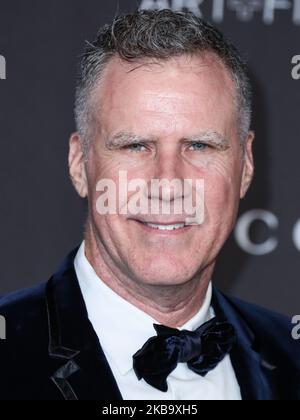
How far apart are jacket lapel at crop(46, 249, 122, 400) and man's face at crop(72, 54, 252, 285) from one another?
13 cm

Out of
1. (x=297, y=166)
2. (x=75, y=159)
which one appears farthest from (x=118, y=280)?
(x=297, y=166)

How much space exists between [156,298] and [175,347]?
0.12 meters

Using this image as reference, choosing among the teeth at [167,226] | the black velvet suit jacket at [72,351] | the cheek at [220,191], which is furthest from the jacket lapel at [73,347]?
the cheek at [220,191]

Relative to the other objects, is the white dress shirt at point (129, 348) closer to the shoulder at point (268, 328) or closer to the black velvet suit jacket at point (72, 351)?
the black velvet suit jacket at point (72, 351)

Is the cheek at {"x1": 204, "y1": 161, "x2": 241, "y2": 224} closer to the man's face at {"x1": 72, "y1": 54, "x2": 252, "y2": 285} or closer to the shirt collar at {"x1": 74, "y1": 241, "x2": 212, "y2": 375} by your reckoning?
the man's face at {"x1": 72, "y1": 54, "x2": 252, "y2": 285}

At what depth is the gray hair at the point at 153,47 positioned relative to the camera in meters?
1.78

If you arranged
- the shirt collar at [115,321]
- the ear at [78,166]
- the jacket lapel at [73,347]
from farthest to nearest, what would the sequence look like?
the ear at [78,166]
the shirt collar at [115,321]
the jacket lapel at [73,347]

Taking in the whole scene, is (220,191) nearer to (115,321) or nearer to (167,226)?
(167,226)

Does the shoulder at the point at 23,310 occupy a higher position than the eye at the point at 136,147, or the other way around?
the eye at the point at 136,147

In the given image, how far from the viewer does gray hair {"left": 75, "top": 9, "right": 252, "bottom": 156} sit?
1783 millimetres

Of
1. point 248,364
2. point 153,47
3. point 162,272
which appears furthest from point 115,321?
point 153,47

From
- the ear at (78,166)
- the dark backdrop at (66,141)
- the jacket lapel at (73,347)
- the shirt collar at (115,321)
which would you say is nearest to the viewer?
the jacket lapel at (73,347)

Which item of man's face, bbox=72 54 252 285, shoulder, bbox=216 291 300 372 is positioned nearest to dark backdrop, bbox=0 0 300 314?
shoulder, bbox=216 291 300 372
